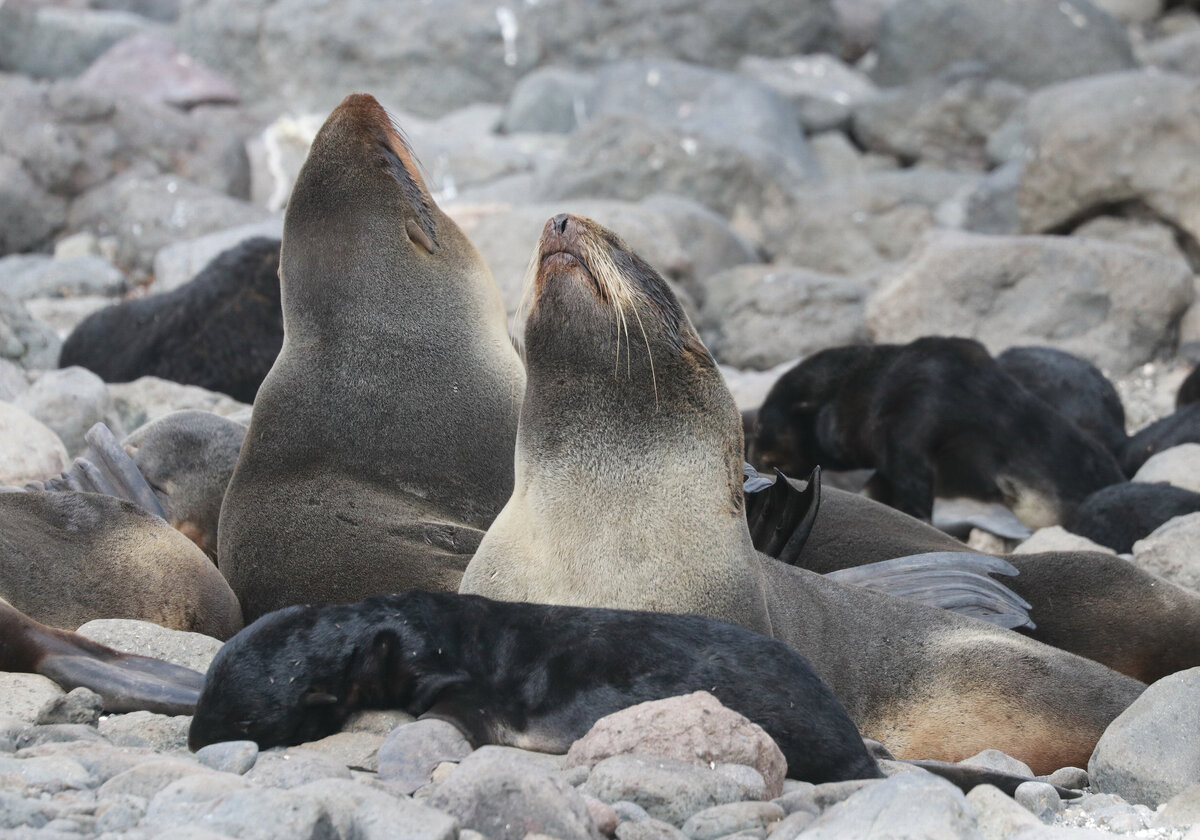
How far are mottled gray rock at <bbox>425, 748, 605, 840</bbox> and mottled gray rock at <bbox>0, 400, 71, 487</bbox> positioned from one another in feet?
12.4

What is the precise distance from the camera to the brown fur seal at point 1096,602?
16.3 feet

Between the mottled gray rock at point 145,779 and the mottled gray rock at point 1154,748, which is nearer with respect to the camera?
the mottled gray rock at point 145,779

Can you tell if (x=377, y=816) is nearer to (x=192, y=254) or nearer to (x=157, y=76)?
(x=192, y=254)

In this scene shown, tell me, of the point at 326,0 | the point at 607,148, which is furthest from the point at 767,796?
the point at 326,0

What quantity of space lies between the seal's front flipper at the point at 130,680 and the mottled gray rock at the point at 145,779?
832mm

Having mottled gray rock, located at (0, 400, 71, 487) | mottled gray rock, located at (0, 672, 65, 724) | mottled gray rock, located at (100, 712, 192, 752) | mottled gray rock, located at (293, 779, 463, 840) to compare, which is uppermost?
mottled gray rock, located at (293, 779, 463, 840)

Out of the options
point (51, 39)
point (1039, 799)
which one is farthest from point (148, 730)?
point (51, 39)

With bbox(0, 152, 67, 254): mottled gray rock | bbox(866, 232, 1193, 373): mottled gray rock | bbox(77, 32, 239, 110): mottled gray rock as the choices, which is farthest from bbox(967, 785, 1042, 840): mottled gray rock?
bbox(77, 32, 239, 110): mottled gray rock

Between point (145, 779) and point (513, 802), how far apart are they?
27.9 inches

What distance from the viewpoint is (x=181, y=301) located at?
859 centimetres

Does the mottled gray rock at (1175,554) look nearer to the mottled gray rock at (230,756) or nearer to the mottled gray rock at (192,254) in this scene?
the mottled gray rock at (230,756)

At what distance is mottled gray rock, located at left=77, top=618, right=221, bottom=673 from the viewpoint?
417 cm

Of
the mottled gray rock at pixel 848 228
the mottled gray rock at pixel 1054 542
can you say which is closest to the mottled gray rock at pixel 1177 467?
the mottled gray rock at pixel 1054 542

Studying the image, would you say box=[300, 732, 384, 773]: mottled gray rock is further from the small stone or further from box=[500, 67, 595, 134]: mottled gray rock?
box=[500, 67, 595, 134]: mottled gray rock
